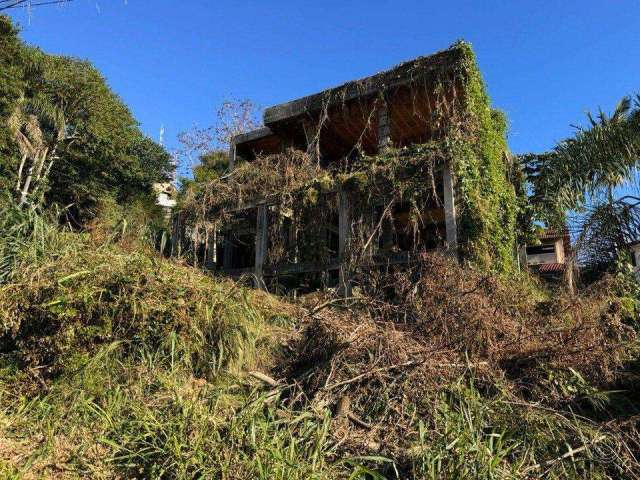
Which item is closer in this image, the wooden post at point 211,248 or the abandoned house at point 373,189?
the abandoned house at point 373,189

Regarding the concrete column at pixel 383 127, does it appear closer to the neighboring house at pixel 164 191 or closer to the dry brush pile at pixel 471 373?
the dry brush pile at pixel 471 373

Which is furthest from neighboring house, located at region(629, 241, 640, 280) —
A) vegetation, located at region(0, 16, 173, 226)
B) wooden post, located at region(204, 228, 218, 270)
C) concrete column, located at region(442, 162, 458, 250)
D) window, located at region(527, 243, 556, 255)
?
vegetation, located at region(0, 16, 173, 226)

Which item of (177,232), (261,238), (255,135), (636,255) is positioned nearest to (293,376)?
(261,238)

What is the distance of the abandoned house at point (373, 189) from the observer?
9359 mm

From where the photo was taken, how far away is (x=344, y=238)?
1012 centimetres

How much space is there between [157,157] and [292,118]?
15.2 meters

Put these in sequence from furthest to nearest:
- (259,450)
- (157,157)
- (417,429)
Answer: (157,157) < (417,429) < (259,450)

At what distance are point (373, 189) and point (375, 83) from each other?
317 cm

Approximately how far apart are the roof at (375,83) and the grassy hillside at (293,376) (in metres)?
5.85

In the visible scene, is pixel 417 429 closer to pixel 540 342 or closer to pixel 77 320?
pixel 540 342

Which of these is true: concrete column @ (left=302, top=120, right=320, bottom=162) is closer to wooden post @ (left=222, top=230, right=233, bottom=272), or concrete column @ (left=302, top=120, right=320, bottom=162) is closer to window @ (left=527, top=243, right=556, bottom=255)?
wooden post @ (left=222, top=230, right=233, bottom=272)

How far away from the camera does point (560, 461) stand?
3.72 m

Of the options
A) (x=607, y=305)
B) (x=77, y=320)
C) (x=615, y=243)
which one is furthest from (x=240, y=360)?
(x=615, y=243)

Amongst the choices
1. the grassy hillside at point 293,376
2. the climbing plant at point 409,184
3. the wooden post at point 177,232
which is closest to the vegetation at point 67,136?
the wooden post at point 177,232
